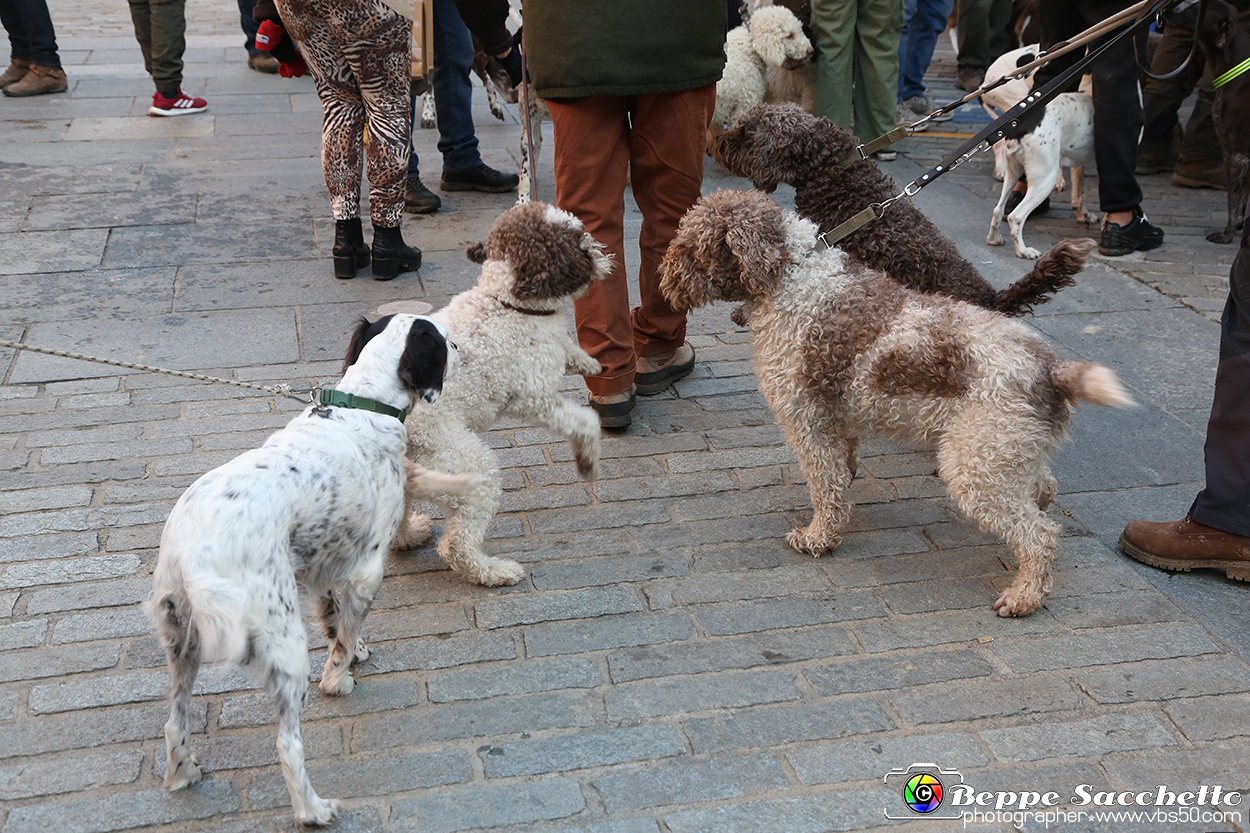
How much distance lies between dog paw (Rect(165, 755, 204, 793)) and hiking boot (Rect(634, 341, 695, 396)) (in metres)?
2.82

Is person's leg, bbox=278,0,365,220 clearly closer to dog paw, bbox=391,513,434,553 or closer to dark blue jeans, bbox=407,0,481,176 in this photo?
dark blue jeans, bbox=407,0,481,176

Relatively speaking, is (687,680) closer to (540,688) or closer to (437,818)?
(540,688)

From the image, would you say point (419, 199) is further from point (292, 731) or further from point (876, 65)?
point (292, 731)

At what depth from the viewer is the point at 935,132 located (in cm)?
973

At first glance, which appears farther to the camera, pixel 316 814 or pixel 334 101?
pixel 334 101

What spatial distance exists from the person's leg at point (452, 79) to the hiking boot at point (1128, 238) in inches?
184

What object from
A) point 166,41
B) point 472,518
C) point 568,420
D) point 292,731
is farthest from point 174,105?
point 292,731

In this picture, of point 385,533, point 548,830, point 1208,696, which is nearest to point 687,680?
point 548,830

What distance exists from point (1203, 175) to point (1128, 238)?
2.32m

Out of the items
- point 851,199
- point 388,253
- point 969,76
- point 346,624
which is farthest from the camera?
point 969,76

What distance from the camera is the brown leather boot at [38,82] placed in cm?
958

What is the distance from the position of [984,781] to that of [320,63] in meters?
4.93

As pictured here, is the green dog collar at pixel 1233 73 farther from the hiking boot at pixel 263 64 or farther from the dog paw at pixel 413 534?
the hiking boot at pixel 263 64

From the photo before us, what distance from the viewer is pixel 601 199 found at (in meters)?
4.42
